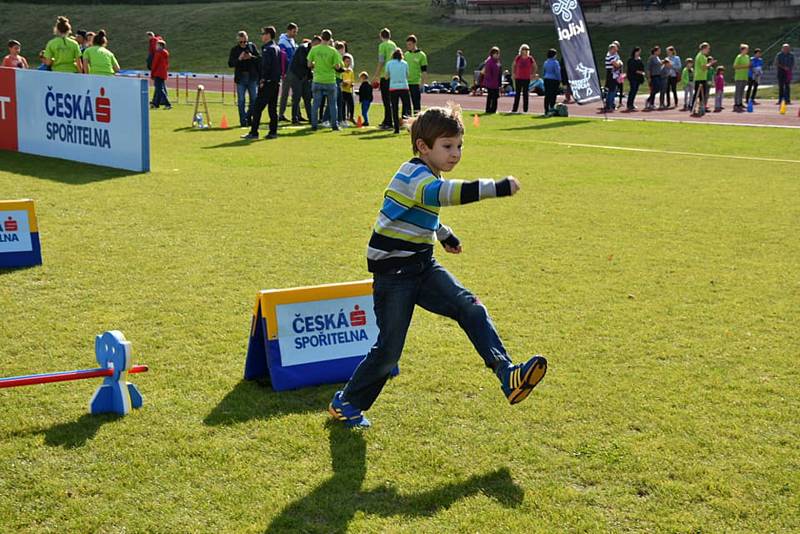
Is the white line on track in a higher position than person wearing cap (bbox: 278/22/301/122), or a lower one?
lower

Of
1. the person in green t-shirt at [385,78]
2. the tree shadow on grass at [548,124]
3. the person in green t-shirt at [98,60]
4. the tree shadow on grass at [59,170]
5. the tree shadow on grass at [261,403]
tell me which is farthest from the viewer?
the tree shadow on grass at [548,124]

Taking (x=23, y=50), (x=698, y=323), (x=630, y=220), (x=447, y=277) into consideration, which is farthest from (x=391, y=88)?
(x=23, y=50)

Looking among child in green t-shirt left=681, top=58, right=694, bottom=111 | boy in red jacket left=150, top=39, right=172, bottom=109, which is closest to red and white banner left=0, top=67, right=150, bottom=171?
boy in red jacket left=150, top=39, right=172, bottom=109

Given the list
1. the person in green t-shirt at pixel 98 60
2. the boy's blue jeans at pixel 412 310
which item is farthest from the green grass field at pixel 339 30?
the boy's blue jeans at pixel 412 310

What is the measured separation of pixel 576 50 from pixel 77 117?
1413cm

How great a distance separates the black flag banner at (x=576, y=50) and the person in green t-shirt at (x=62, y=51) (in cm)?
1210

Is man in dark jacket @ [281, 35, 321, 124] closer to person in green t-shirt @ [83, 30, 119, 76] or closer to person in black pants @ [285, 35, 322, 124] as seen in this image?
person in black pants @ [285, 35, 322, 124]

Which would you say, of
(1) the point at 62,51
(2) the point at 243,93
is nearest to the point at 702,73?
(2) the point at 243,93

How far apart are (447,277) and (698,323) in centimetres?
292

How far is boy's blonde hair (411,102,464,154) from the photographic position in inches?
179

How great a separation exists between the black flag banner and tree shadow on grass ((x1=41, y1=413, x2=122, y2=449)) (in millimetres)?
21311

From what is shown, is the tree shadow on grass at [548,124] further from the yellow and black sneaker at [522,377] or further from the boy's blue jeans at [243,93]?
the yellow and black sneaker at [522,377]

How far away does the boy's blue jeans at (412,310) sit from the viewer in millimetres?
4805

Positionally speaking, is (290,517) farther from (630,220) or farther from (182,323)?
(630,220)
